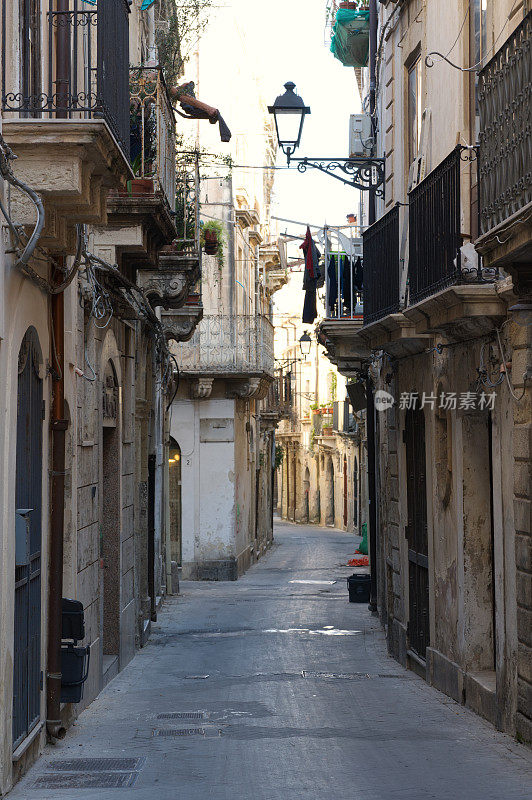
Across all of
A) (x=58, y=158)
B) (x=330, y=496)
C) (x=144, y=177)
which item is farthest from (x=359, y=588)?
(x=330, y=496)

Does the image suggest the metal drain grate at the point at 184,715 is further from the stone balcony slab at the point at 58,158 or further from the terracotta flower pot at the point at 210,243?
Result: the terracotta flower pot at the point at 210,243

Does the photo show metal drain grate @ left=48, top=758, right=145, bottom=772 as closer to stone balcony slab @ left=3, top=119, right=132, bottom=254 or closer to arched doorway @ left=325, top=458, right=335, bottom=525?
stone balcony slab @ left=3, top=119, right=132, bottom=254

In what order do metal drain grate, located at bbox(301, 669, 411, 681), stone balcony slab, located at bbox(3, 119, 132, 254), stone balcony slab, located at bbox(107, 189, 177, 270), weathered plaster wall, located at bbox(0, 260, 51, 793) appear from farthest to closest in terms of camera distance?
1. metal drain grate, located at bbox(301, 669, 411, 681)
2. stone balcony slab, located at bbox(107, 189, 177, 270)
3. weathered plaster wall, located at bbox(0, 260, 51, 793)
4. stone balcony slab, located at bbox(3, 119, 132, 254)

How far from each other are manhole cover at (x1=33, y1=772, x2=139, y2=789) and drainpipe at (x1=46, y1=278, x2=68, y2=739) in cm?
82

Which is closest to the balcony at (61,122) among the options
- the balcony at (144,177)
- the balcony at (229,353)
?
the balcony at (144,177)

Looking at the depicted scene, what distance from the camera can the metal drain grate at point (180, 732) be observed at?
961 cm

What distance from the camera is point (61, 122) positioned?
7.00m

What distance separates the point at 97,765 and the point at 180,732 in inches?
51.0

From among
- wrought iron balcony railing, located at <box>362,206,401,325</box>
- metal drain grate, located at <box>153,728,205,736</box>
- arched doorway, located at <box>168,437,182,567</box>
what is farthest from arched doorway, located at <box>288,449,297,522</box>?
metal drain grate, located at <box>153,728,205,736</box>

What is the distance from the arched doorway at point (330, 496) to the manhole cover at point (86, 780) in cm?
5133

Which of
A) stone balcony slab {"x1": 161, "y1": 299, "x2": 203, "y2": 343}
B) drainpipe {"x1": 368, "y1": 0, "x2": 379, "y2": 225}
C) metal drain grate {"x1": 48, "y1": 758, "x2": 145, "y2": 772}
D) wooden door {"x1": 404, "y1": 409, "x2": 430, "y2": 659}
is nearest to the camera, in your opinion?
metal drain grate {"x1": 48, "y1": 758, "x2": 145, "y2": 772}

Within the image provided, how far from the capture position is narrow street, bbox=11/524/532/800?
781 centimetres

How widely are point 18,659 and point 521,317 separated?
432 cm

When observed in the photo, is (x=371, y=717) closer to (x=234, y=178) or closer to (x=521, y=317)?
(x=521, y=317)
